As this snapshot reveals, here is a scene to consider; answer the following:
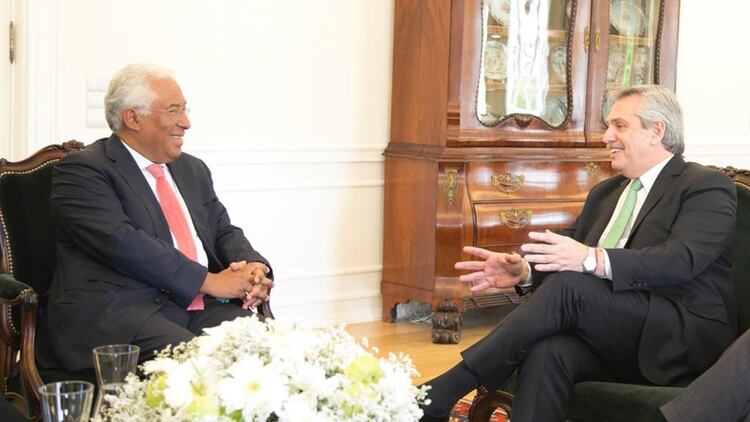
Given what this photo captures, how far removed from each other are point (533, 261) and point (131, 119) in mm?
Answer: 1269

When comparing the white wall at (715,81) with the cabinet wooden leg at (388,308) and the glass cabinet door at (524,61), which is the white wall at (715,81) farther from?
the cabinet wooden leg at (388,308)

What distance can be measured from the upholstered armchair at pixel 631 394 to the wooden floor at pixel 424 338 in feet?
3.67

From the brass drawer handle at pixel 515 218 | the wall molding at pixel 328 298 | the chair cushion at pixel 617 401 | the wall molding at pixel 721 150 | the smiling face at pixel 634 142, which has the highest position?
the smiling face at pixel 634 142

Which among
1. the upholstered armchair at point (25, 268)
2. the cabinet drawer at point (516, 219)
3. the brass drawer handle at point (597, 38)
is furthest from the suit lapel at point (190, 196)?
the brass drawer handle at point (597, 38)

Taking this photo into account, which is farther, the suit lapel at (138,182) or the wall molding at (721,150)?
the wall molding at (721,150)

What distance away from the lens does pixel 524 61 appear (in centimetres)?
517

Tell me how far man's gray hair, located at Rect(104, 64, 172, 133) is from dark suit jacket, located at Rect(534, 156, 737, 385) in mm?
1438

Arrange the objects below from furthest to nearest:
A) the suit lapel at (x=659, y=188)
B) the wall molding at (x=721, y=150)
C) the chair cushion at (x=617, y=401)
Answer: the wall molding at (x=721, y=150)
the suit lapel at (x=659, y=188)
the chair cushion at (x=617, y=401)

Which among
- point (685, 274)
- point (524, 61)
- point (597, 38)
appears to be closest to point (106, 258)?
point (685, 274)

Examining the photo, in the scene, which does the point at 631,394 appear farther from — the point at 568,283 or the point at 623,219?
the point at 623,219

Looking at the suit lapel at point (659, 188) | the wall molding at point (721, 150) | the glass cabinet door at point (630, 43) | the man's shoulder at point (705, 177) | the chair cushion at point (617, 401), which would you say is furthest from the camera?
the wall molding at point (721, 150)

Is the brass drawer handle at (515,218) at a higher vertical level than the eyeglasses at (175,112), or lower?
lower

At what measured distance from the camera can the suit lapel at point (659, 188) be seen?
3.11 meters

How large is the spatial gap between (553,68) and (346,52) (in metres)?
1.07
